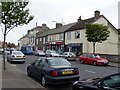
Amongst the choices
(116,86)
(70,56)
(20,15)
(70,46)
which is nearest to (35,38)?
(70,46)

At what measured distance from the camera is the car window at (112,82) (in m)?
3.82

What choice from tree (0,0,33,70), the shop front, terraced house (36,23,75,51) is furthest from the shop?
tree (0,0,33,70)

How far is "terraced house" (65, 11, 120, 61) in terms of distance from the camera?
99.5 ft

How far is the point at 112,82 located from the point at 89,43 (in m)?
26.5

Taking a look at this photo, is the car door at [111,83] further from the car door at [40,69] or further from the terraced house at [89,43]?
the terraced house at [89,43]

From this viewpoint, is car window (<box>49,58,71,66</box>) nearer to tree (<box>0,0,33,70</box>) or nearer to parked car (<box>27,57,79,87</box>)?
parked car (<box>27,57,79,87</box>)

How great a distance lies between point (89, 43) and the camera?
98.5ft

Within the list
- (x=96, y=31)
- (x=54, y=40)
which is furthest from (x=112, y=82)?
(x=54, y=40)

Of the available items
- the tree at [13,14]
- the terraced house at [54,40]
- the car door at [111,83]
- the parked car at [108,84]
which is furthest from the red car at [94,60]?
the terraced house at [54,40]

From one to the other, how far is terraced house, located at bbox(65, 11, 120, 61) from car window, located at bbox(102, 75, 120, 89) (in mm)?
26303

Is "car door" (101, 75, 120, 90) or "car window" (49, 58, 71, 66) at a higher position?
"car window" (49, 58, 71, 66)

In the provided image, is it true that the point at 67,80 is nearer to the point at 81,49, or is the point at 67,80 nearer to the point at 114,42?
the point at 81,49

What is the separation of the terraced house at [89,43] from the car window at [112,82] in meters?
26.3

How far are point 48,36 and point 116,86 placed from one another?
4096cm
